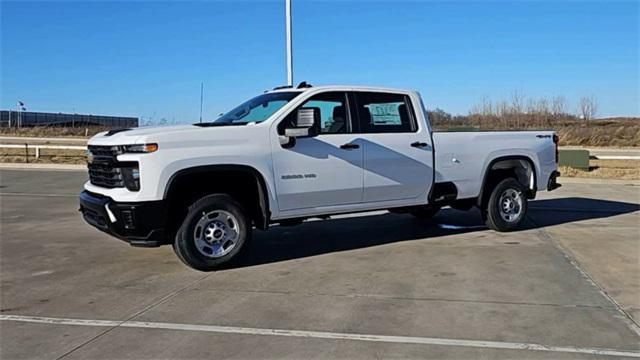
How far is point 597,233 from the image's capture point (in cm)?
927

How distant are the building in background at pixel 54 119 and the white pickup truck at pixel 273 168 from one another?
71663mm

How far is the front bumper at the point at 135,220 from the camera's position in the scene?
6324 mm

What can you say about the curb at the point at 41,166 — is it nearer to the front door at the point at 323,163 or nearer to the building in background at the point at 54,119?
the front door at the point at 323,163

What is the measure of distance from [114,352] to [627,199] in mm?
12631

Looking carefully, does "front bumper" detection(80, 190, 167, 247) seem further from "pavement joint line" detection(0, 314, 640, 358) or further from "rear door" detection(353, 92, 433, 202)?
"rear door" detection(353, 92, 433, 202)

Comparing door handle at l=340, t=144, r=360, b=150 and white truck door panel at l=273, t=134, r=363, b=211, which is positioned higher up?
door handle at l=340, t=144, r=360, b=150

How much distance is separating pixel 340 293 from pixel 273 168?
1.76 meters

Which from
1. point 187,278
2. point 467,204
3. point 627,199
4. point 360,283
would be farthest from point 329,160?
point 627,199

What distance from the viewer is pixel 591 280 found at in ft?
21.3

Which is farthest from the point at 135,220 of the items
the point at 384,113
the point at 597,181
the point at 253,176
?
the point at 597,181

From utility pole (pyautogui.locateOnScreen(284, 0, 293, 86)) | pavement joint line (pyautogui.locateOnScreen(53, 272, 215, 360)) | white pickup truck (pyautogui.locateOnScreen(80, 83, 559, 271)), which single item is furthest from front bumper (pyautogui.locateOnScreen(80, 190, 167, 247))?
utility pole (pyautogui.locateOnScreen(284, 0, 293, 86))

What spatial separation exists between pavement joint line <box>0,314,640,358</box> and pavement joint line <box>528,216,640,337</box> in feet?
2.22

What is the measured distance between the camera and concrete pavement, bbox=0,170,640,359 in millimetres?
4590

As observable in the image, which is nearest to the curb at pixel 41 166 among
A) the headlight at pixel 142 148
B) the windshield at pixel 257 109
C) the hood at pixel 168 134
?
the windshield at pixel 257 109
